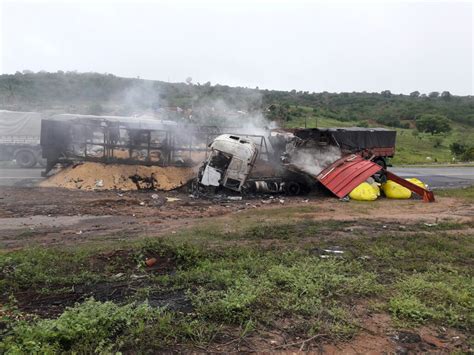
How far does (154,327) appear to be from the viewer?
4.05 meters

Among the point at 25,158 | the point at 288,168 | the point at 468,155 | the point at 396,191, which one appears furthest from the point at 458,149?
the point at 25,158

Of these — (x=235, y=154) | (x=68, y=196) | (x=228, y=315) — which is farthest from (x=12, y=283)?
(x=235, y=154)

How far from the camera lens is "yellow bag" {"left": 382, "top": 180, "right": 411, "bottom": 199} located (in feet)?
44.9

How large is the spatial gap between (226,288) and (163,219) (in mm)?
4796

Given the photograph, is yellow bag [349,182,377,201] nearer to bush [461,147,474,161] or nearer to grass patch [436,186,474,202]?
grass patch [436,186,474,202]

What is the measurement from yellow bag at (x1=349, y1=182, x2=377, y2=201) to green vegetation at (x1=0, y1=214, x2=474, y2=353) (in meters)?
4.93

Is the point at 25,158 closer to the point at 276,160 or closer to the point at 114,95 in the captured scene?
the point at 114,95

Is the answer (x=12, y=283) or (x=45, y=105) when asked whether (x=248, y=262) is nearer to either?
(x=12, y=283)

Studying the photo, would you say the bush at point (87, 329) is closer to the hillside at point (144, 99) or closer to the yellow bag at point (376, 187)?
the yellow bag at point (376, 187)

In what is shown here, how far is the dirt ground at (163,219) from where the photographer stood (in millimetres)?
4230

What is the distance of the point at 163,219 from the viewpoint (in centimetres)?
970

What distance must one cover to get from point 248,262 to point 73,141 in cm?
982

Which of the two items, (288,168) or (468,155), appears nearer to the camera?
(288,168)

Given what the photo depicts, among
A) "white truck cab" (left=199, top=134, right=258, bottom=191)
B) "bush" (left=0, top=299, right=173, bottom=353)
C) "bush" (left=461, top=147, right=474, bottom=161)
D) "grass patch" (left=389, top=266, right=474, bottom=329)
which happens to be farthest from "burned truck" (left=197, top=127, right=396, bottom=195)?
"bush" (left=461, top=147, right=474, bottom=161)
